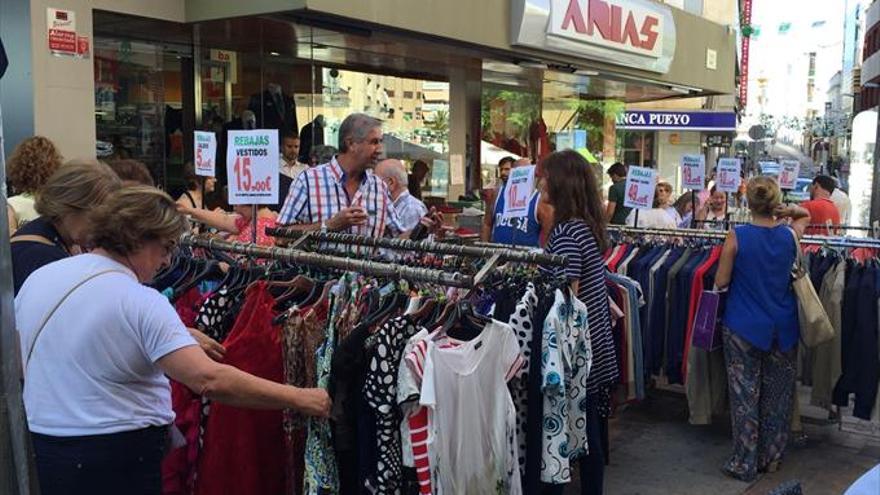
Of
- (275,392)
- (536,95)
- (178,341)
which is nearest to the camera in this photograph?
(178,341)

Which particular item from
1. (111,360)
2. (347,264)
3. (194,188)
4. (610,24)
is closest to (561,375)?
(347,264)

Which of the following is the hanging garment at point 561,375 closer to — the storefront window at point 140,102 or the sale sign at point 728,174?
A: the storefront window at point 140,102

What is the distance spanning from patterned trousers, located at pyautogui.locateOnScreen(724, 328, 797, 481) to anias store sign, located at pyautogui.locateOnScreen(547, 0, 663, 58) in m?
6.50

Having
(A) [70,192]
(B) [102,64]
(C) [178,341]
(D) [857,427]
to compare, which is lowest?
(D) [857,427]

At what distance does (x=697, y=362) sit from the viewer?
5539mm

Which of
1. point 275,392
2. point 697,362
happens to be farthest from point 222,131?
point 275,392

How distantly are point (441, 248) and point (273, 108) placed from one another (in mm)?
6232

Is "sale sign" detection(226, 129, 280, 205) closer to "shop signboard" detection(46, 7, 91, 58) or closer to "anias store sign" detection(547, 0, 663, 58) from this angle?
"shop signboard" detection(46, 7, 91, 58)

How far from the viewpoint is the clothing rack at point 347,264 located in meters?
3.13

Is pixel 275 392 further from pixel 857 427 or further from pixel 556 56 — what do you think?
pixel 556 56

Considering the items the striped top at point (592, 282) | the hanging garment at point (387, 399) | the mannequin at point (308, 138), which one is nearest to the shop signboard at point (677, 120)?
the mannequin at point (308, 138)

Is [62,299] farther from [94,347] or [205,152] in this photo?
[205,152]

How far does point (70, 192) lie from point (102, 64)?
5.81 meters

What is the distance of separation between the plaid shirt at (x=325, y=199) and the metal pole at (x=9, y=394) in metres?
2.72
